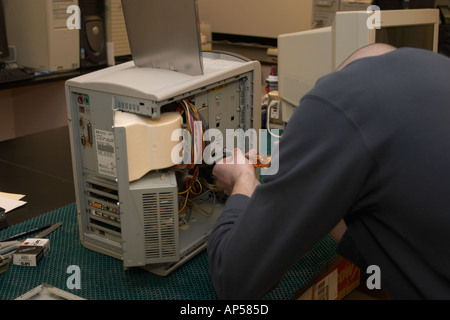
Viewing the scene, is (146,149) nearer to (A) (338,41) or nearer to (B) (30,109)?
(A) (338,41)

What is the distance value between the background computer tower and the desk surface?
4.41 ft

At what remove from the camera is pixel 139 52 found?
1.27m

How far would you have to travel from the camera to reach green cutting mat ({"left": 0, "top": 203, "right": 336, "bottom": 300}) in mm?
1095

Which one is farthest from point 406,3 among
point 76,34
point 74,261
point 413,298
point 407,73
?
point 76,34

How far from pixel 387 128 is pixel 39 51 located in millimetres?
2919

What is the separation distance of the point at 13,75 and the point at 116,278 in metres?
2.30

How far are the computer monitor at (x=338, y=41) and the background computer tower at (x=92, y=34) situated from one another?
188cm

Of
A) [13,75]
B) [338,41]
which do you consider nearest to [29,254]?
[338,41]

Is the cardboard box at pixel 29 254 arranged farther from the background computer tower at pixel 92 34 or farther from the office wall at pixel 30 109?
the office wall at pixel 30 109

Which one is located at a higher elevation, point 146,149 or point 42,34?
point 42,34

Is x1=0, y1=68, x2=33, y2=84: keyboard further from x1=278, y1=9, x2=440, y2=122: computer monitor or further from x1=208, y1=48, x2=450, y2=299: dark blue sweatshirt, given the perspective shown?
x1=208, y1=48, x2=450, y2=299: dark blue sweatshirt

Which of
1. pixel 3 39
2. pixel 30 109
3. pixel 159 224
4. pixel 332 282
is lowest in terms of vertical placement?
pixel 332 282

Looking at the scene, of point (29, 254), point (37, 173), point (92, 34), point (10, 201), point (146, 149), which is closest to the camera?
point (146, 149)

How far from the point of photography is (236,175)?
1.08 m
